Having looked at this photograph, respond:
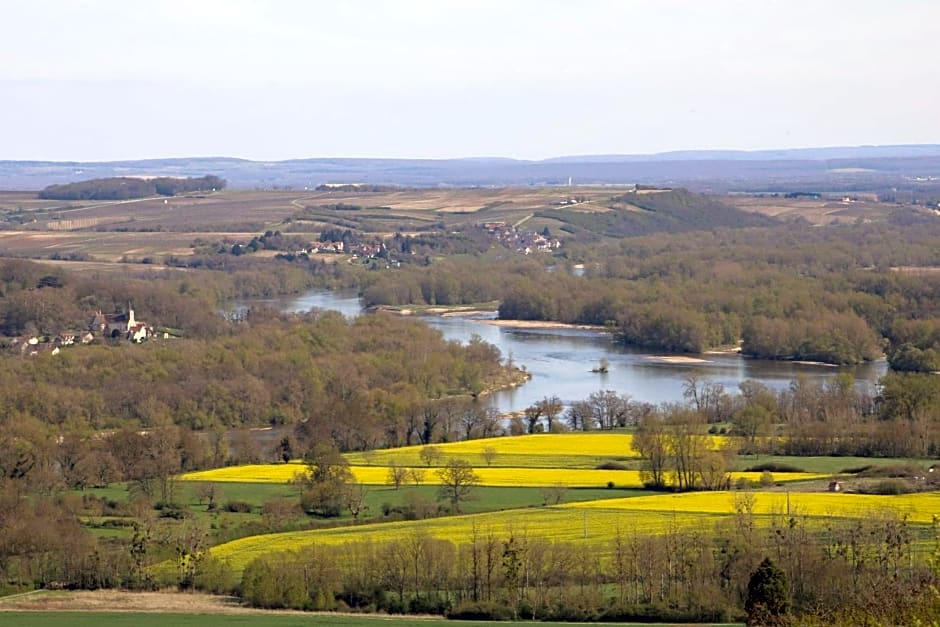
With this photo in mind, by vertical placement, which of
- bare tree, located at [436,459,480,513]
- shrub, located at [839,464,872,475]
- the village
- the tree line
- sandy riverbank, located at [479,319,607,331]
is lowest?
sandy riverbank, located at [479,319,607,331]

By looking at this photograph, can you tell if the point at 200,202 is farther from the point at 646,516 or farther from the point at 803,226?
the point at 646,516

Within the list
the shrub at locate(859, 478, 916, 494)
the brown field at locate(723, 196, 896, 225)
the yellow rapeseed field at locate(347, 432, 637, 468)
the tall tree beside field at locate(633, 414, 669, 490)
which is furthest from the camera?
the brown field at locate(723, 196, 896, 225)

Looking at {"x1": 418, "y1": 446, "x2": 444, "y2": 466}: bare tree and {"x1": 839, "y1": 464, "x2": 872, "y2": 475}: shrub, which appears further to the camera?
{"x1": 418, "y1": 446, "x2": 444, "y2": 466}: bare tree

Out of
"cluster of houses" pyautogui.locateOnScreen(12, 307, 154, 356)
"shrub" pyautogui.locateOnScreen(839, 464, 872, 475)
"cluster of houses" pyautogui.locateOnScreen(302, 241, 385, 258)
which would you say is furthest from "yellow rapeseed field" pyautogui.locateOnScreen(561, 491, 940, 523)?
"cluster of houses" pyautogui.locateOnScreen(302, 241, 385, 258)

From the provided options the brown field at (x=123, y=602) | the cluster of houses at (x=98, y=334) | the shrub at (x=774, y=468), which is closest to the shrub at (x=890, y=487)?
the shrub at (x=774, y=468)

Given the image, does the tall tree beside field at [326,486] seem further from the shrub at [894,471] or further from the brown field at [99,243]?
the brown field at [99,243]

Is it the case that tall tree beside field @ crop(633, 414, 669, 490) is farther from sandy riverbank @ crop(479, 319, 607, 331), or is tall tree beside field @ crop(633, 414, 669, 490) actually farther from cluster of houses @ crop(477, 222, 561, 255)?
cluster of houses @ crop(477, 222, 561, 255)

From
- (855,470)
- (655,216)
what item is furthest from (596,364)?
(655,216)
